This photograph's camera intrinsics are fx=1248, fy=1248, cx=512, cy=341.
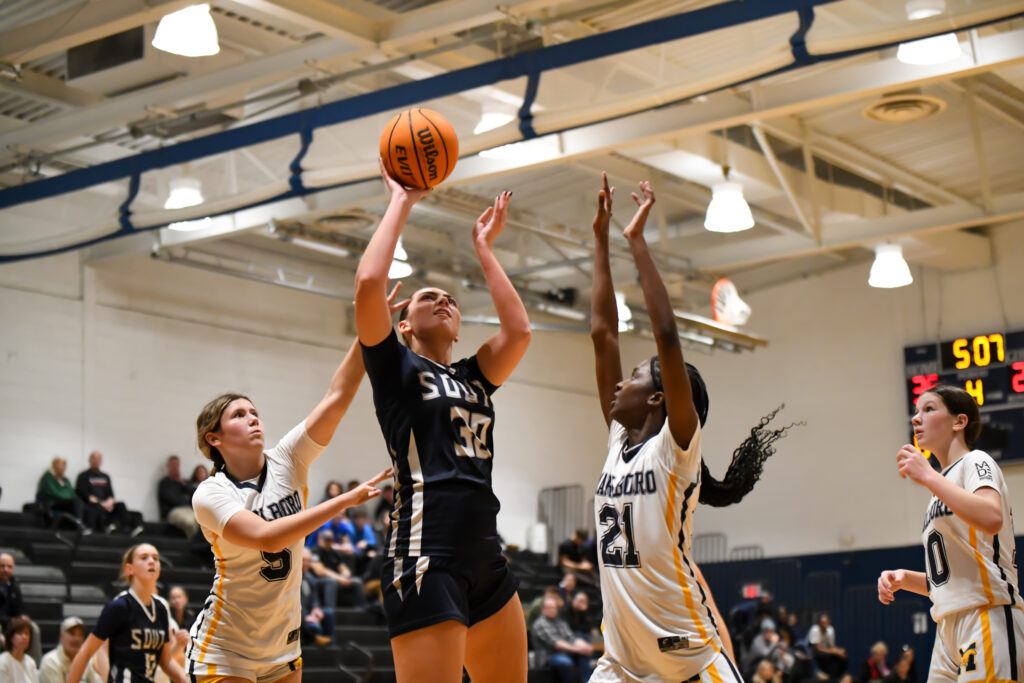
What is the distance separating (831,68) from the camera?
1380 centimetres

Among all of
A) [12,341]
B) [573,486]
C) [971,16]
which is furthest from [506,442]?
[971,16]

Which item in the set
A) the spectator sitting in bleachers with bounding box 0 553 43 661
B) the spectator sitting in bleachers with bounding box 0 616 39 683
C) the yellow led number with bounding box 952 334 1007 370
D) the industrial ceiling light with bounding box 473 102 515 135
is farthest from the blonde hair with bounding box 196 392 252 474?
the yellow led number with bounding box 952 334 1007 370

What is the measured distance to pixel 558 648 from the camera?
1524 cm

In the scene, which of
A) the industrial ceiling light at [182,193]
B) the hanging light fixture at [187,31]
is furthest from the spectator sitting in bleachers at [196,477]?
the hanging light fixture at [187,31]

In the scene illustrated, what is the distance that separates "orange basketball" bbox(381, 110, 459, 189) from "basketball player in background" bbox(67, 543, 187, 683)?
337 cm

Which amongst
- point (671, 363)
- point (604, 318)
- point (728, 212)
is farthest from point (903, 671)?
point (671, 363)

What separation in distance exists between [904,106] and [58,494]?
11351 millimetres

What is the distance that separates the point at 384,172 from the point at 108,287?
14.4 m

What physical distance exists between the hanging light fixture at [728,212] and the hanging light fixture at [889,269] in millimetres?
3718

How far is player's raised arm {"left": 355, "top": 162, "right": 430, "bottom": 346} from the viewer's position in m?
4.04

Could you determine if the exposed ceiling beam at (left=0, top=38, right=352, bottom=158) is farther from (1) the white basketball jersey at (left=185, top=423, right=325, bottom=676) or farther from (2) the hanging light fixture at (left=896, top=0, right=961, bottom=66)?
(1) the white basketball jersey at (left=185, top=423, right=325, bottom=676)

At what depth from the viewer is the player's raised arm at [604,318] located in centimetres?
480

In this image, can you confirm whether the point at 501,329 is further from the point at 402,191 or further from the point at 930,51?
the point at 930,51

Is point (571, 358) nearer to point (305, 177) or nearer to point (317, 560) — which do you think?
point (317, 560)
